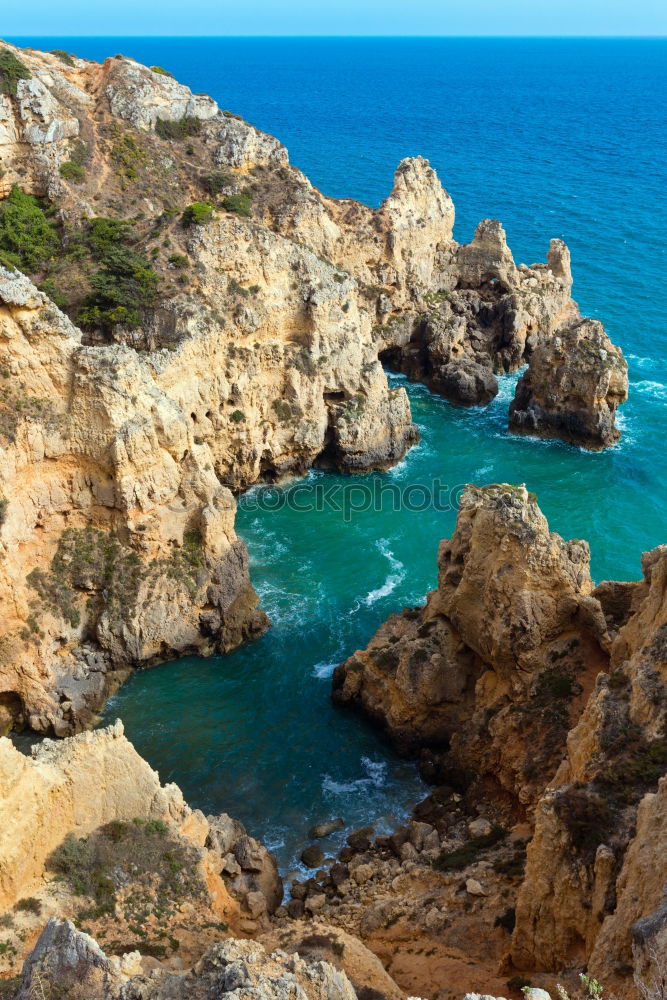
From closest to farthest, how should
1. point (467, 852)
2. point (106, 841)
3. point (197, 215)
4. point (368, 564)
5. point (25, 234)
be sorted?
point (106, 841)
point (467, 852)
point (368, 564)
point (25, 234)
point (197, 215)

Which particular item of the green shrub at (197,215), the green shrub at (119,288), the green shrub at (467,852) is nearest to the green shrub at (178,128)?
the green shrub at (197,215)

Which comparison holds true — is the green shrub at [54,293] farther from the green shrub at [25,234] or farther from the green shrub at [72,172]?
the green shrub at [72,172]

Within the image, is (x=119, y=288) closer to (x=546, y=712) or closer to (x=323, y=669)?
(x=323, y=669)

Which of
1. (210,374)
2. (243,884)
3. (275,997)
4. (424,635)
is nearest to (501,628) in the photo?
(424,635)

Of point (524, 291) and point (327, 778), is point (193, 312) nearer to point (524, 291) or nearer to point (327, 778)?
point (327, 778)

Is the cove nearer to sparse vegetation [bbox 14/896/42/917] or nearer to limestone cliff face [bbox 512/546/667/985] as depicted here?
sparse vegetation [bbox 14/896/42/917]

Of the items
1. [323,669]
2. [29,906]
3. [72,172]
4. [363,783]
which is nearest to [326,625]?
[323,669]
